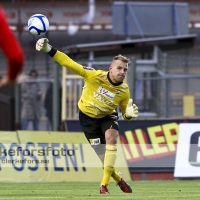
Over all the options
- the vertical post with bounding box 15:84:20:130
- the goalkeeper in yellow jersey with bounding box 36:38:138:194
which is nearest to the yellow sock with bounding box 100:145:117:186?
the goalkeeper in yellow jersey with bounding box 36:38:138:194

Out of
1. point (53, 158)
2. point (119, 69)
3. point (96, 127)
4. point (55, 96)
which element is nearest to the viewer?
point (119, 69)

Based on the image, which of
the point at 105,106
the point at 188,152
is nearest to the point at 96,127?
the point at 105,106

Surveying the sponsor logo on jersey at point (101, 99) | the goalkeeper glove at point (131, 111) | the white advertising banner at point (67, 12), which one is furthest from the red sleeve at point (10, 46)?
the white advertising banner at point (67, 12)

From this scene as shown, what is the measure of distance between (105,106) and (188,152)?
18.3ft

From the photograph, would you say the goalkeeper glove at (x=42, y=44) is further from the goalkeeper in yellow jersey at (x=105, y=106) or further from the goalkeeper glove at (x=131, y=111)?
the goalkeeper glove at (x=131, y=111)

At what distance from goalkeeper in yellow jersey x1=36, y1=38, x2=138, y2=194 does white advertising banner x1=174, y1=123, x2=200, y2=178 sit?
511 centimetres

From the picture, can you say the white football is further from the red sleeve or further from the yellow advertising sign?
the yellow advertising sign

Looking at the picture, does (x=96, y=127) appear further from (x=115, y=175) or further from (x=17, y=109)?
(x=17, y=109)

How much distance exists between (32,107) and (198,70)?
5.12m

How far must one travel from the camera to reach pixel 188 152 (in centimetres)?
1698

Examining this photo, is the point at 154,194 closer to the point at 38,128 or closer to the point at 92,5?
the point at 38,128

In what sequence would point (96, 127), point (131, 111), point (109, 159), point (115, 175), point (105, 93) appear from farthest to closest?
point (96, 127) < point (105, 93) < point (115, 175) < point (109, 159) < point (131, 111)

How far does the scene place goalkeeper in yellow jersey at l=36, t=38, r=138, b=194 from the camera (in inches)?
449

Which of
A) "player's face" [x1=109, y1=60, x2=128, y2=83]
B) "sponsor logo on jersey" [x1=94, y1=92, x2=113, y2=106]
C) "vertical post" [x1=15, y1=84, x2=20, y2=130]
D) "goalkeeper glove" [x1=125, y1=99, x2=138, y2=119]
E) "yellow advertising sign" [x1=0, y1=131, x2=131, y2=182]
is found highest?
"player's face" [x1=109, y1=60, x2=128, y2=83]
